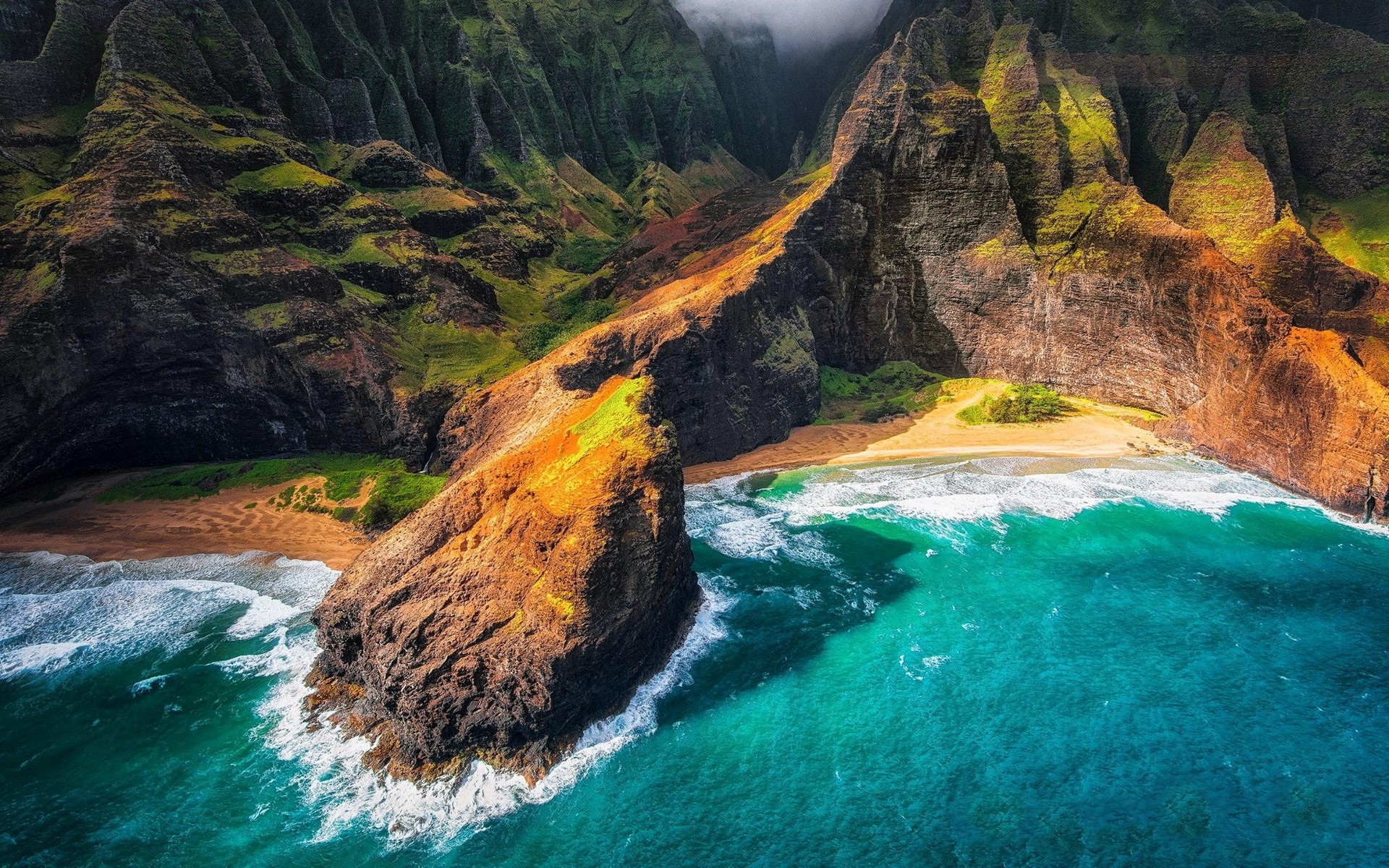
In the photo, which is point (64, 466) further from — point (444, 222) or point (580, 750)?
point (580, 750)

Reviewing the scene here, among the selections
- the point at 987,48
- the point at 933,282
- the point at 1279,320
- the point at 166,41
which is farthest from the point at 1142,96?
the point at 166,41

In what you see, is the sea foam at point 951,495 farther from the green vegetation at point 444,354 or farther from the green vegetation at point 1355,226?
the green vegetation at point 1355,226

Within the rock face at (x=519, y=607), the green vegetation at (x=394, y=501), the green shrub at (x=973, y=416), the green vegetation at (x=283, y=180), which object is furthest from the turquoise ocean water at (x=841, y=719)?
the green vegetation at (x=283, y=180)

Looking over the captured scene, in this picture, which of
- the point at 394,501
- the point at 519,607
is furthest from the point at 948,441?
the point at 394,501

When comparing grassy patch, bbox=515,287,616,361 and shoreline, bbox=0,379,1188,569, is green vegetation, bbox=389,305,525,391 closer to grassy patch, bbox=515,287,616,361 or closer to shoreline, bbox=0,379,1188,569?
grassy patch, bbox=515,287,616,361

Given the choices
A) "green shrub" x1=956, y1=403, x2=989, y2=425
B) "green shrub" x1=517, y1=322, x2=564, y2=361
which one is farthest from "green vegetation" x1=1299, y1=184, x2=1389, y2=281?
"green shrub" x1=517, y1=322, x2=564, y2=361

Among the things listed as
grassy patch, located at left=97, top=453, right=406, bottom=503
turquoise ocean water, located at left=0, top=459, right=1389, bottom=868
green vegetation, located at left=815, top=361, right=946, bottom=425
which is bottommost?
turquoise ocean water, located at left=0, top=459, right=1389, bottom=868

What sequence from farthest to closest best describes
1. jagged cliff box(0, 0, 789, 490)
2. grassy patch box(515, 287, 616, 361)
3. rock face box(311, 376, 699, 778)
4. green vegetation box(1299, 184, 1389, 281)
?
green vegetation box(1299, 184, 1389, 281), grassy patch box(515, 287, 616, 361), jagged cliff box(0, 0, 789, 490), rock face box(311, 376, 699, 778)

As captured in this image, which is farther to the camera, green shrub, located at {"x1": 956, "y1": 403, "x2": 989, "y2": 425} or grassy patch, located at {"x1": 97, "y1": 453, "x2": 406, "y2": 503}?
green shrub, located at {"x1": 956, "y1": 403, "x2": 989, "y2": 425}
